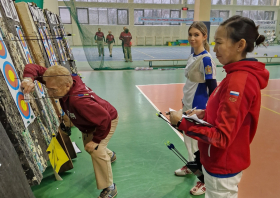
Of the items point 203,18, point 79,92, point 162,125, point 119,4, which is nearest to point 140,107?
point 162,125

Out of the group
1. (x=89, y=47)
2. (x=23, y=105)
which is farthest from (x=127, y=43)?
(x=23, y=105)

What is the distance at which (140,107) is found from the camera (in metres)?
4.95

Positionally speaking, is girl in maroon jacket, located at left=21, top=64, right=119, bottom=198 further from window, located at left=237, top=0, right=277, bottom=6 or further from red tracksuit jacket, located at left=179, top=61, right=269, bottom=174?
window, located at left=237, top=0, right=277, bottom=6

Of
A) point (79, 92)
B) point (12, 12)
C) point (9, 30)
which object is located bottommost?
point (79, 92)

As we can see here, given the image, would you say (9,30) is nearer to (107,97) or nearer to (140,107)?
(140,107)

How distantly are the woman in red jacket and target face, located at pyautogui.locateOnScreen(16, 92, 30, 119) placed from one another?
1.31 metres

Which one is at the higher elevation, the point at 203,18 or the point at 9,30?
the point at 203,18

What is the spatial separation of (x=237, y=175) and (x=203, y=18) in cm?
988

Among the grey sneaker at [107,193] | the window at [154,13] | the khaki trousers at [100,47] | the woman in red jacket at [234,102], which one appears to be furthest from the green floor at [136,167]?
the window at [154,13]

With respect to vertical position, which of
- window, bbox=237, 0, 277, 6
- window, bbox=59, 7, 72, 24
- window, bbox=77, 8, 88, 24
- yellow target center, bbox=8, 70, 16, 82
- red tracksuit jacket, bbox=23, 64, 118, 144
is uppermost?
window, bbox=237, 0, 277, 6

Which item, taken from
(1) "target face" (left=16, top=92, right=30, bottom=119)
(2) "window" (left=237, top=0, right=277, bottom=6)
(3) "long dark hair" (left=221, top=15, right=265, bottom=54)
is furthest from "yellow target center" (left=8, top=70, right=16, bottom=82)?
(2) "window" (left=237, top=0, right=277, bottom=6)

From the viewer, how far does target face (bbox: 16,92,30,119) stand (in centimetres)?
173

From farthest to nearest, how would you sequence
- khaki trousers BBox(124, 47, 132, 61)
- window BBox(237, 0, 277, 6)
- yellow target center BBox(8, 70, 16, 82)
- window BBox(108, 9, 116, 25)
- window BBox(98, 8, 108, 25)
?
window BBox(237, 0, 277, 6) → window BBox(108, 9, 116, 25) → window BBox(98, 8, 108, 25) → khaki trousers BBox(124, 47, 132, 61) → yellow target center BBox(8, 70, 16, 82)

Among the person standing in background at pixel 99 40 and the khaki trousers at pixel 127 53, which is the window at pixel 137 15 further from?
the person standing in background at pixel 99 40
